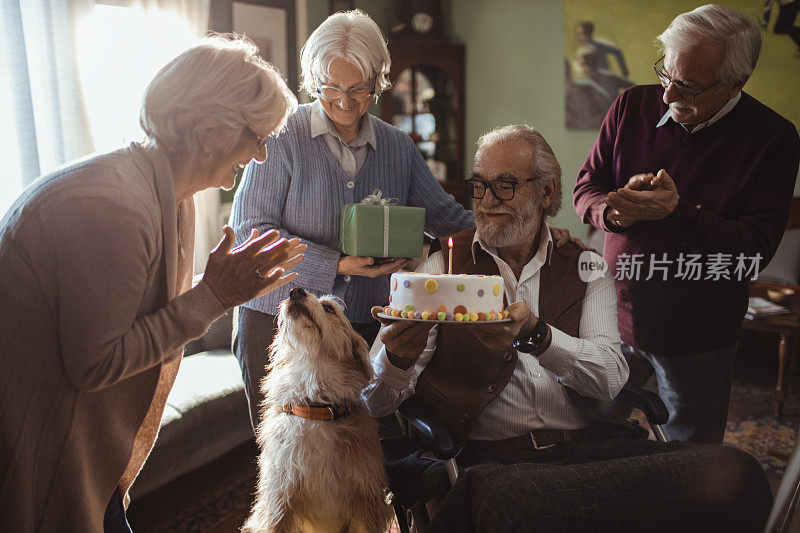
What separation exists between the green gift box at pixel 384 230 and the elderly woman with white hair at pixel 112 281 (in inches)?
12.1

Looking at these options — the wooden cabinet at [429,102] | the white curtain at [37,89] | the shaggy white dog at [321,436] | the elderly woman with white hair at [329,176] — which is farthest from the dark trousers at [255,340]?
the wooden cabinet at [429,102]

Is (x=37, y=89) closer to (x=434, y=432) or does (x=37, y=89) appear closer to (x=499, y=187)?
(x=499, y=187)

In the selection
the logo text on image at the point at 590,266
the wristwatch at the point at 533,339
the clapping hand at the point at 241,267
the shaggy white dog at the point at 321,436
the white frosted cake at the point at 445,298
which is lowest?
the shaggy white dog at the point at 321,436

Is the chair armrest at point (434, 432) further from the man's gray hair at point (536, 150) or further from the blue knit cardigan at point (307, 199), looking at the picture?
the man's gray hair at point (536, 150)

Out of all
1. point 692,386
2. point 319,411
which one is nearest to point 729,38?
point 692,386

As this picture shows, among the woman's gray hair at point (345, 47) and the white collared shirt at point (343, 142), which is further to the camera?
the white collared shirt at point (343, 142)

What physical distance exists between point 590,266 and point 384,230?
54cm

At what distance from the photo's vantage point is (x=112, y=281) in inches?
38.4

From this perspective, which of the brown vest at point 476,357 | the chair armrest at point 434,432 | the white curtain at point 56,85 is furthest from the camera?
the white curtain at point 56,85

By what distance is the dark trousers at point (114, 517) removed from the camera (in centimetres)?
128

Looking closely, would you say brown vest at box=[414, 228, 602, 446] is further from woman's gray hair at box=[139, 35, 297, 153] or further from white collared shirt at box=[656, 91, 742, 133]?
woman's gray hair at box=[139, 35, 297, 153]

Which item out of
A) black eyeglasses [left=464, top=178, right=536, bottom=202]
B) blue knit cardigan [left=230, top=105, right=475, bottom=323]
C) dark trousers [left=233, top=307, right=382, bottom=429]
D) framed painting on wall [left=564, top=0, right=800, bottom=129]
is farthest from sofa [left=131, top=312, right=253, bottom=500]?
framed painting on wall [left=564, top=0, right=800, bottom=129]

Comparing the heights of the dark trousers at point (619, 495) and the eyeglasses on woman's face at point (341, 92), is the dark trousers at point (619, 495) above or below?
below

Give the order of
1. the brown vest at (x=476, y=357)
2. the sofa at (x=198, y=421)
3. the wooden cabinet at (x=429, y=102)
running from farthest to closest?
the wooden cabinet at (x=429, y=102) < the sofa at (x=198, y=421) < the brown vest at (x=476, y=357)
